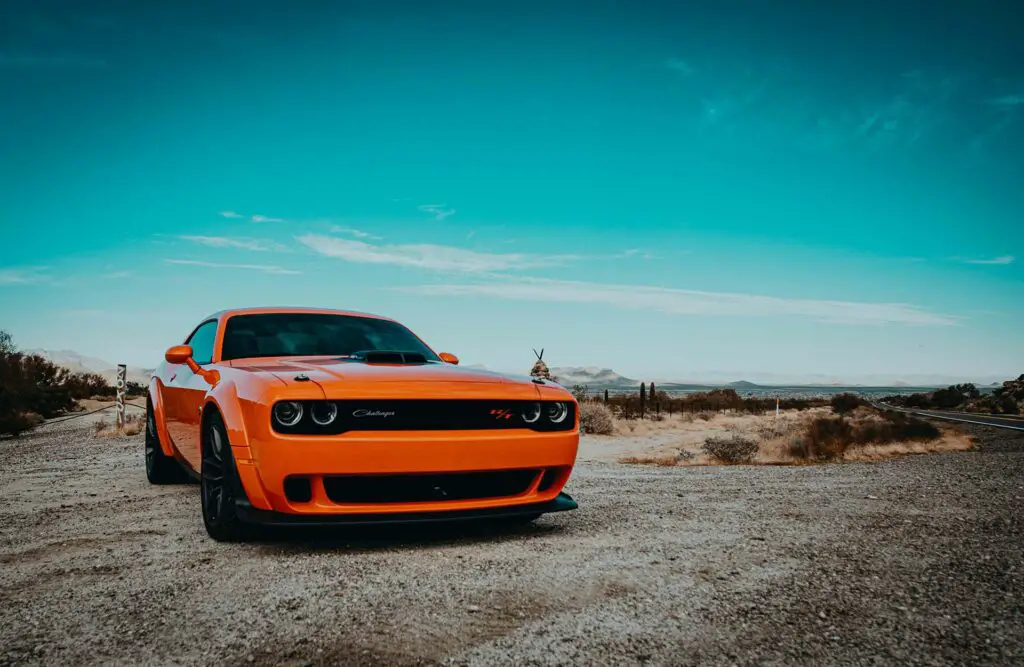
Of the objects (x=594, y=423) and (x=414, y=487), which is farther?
(x=594, y=423)

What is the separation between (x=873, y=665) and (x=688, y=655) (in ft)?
1.98

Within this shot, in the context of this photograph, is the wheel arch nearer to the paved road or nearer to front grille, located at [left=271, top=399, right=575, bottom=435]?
front grille, located at [left=271, top=399, right=575, bottom=435]

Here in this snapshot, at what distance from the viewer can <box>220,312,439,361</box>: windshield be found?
5.52 metres

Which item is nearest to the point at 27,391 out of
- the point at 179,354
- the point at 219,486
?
the point at 179,354

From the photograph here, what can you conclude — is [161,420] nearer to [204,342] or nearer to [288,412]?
[204,342]

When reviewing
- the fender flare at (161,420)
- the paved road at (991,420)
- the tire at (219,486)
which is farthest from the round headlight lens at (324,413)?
the paved road at (991,420)

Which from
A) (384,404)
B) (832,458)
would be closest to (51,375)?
(832,458)

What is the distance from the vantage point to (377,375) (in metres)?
4.19

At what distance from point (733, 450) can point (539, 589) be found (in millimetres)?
9259

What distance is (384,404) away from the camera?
3.94m

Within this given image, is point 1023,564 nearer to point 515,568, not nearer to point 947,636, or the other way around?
point 947,636

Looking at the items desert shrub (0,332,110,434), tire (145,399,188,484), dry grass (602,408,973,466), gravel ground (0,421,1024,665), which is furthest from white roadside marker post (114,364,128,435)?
gravel ground (0,421,1024,665)

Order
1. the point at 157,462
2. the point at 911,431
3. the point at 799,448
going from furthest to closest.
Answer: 1. the point at 911,431
2. the point at 799,448
3. the point at 157,462

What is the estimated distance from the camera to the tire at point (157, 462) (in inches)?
271
